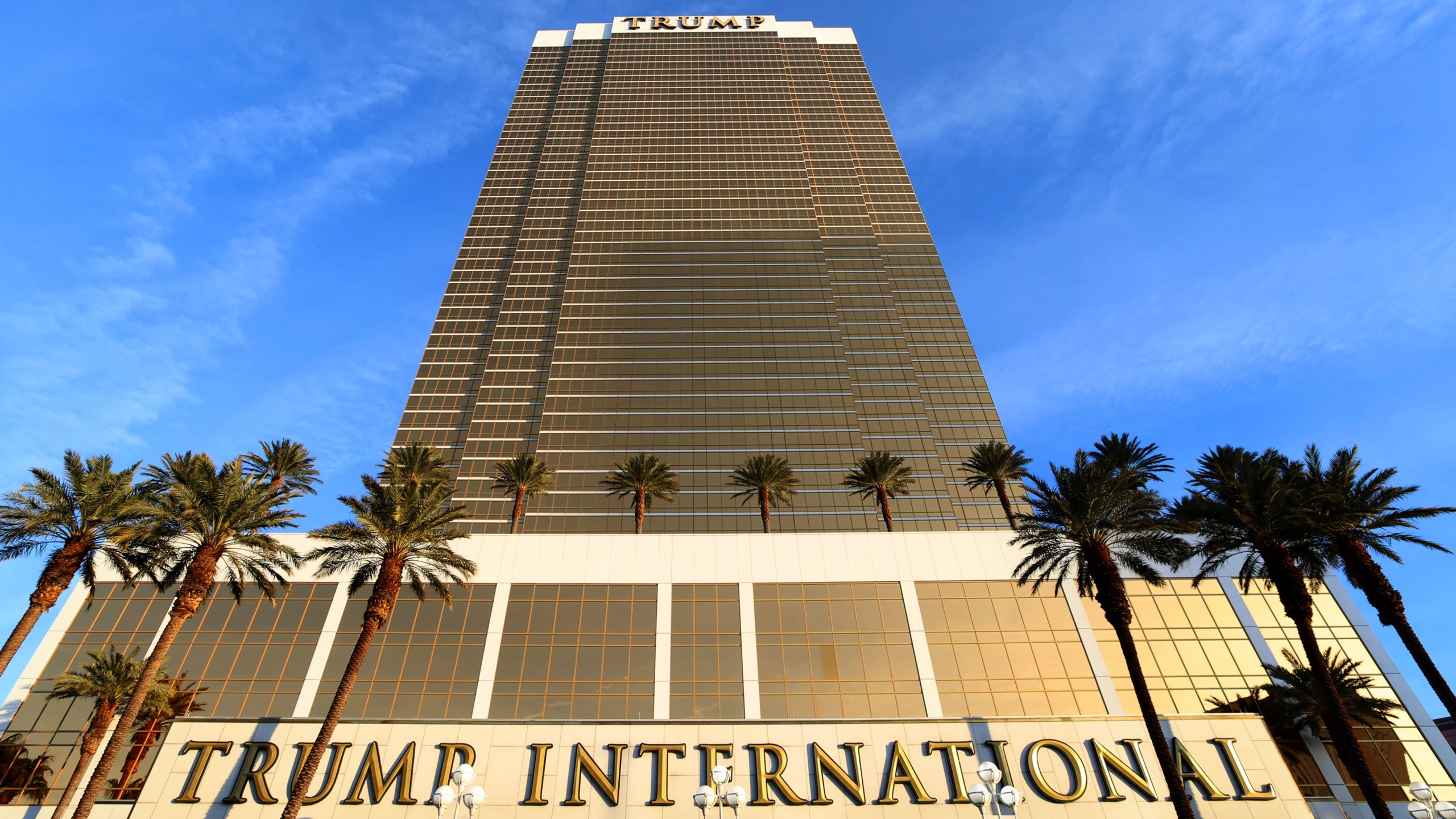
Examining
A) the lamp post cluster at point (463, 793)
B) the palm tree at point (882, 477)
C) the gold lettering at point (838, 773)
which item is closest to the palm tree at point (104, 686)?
the lamp post cluster at point (463, 793)

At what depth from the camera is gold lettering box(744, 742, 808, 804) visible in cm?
3306

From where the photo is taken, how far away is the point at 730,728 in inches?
1383

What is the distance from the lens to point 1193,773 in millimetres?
33500

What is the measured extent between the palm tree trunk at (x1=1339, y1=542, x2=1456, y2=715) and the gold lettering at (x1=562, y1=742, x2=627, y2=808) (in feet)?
119

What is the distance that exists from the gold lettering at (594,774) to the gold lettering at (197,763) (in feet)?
54.8

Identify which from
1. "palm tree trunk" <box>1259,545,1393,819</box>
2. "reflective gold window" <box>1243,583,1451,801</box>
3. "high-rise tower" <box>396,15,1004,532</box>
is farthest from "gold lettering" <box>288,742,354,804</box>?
"high-rise tower" <box>396,15,1004,532</box>

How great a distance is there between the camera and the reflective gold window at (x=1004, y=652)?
39938 mm

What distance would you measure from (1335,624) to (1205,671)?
30.5 ft

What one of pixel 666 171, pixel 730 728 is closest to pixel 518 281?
pixel 666 171

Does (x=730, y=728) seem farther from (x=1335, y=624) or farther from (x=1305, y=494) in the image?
(x=1335, y=624)

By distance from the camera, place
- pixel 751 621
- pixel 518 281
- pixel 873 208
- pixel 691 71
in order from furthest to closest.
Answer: pixel 691 71 < pixel 873 208 < pixel 518 281 < pixel 751 621

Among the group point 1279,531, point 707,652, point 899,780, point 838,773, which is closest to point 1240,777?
point 1279,531

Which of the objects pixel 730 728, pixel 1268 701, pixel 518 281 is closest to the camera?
pixel 730 728

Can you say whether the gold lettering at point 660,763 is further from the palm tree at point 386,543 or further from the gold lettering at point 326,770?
the gold lettering at point 326,770
